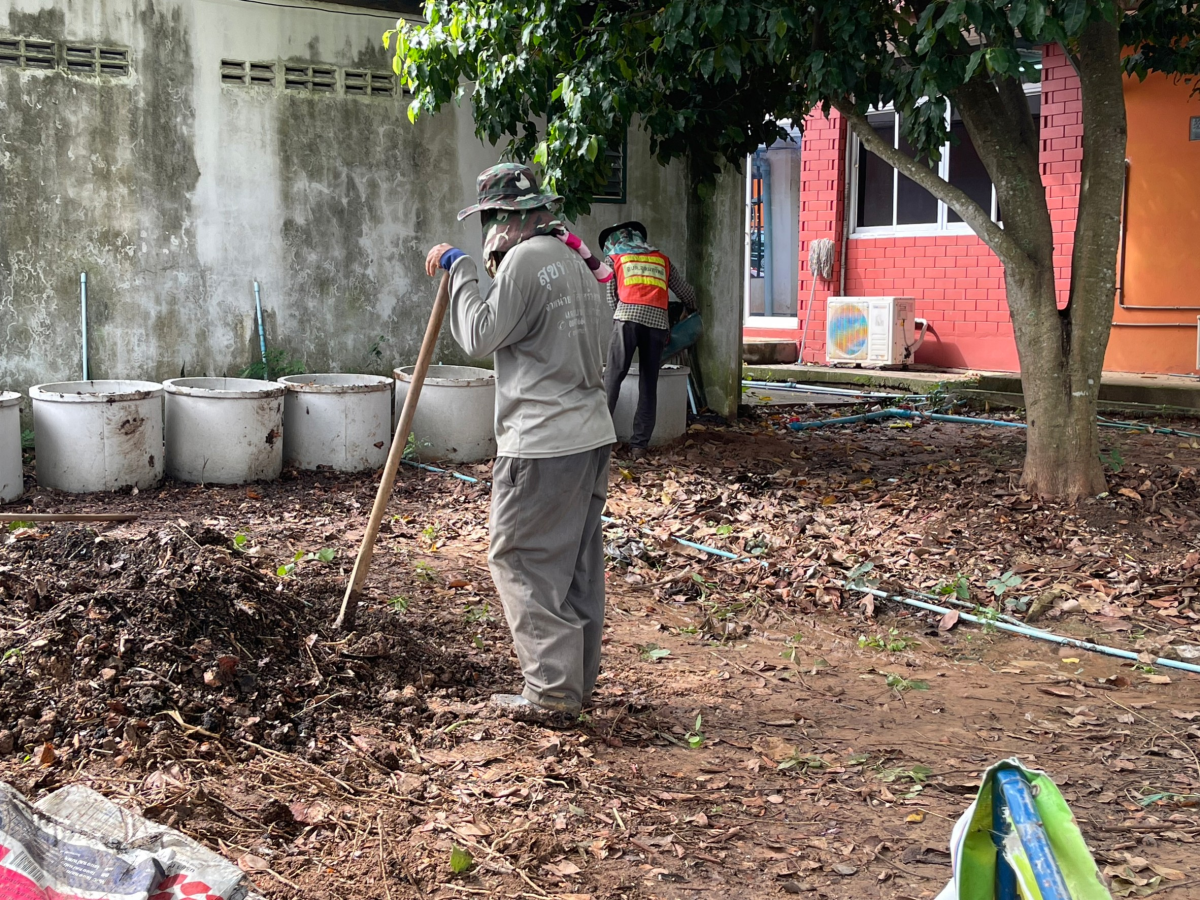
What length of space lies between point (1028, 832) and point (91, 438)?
7.53m

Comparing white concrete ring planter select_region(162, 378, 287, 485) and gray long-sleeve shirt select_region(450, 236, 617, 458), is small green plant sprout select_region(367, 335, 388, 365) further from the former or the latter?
gray long-sleeve shirt select_region(450, 236, 617, 458)

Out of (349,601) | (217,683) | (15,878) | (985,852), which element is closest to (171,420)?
(349,601)

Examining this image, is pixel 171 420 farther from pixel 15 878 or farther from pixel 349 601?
pixel 15 878

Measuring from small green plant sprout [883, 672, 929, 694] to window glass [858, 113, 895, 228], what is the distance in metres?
11.5

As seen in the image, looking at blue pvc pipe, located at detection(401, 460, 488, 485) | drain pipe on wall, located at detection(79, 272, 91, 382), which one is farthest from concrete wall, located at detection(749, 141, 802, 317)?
drain pipe on wall, located at detection(79, 272, 91, 382)

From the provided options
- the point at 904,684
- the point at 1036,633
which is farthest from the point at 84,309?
the point at 1036,633

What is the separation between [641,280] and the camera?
31.9 ft

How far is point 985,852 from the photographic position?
1888 millimetres

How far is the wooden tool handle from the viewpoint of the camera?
467cm

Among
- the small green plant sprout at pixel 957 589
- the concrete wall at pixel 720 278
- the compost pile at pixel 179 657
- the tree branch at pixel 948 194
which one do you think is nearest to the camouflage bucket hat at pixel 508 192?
the compost pile at pixel 179 657

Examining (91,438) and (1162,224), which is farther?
(1162,224)

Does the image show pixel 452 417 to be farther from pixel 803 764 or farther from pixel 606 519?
pixel 803 764

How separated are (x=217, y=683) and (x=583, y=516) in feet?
4.87

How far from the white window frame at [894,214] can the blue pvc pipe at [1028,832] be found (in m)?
13.5
